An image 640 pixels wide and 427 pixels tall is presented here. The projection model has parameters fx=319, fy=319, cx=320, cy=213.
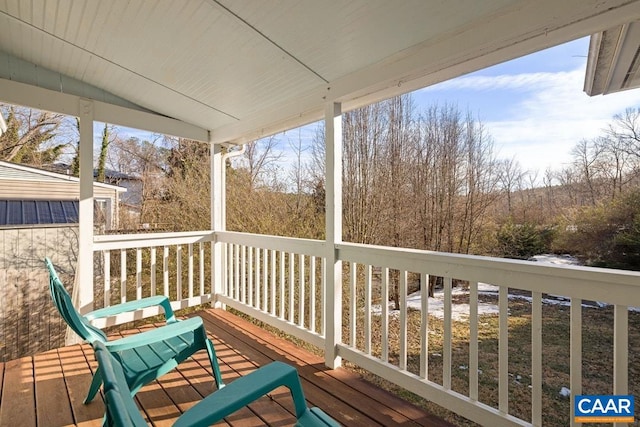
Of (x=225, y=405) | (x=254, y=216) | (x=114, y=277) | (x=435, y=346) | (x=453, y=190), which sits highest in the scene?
(x=453, y=190)

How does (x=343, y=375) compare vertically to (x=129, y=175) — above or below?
below

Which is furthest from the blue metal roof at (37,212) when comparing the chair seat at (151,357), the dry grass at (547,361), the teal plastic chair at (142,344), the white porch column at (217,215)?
the dry grass at (547,361)

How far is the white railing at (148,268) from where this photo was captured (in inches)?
131

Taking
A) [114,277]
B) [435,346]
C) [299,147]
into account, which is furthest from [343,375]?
[299,147]

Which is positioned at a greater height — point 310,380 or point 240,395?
point 240,395

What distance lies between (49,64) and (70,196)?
136 centimetres

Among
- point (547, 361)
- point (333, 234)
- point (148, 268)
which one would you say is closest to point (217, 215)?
point (148, 268)

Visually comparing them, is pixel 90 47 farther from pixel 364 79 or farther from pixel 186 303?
pixel 186 303

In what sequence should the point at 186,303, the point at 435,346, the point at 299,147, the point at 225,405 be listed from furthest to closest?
the point at 299,147, the point at 435,346, the point at 186,303, the point at 225,405

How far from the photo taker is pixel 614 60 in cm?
181

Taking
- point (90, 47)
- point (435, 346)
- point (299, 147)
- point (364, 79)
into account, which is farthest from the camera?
point (299, 147)

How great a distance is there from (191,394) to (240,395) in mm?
1441

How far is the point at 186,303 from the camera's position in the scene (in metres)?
3.88

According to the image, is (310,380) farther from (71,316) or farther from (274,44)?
(274,44)
